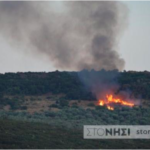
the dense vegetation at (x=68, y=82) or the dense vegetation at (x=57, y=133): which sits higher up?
the dense vegetation at (x=68, y=82)

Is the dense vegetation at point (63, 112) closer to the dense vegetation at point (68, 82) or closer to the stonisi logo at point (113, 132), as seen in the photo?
the dense vegetation at point (68, 82)

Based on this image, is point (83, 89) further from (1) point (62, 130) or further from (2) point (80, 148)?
(2) point (80, 148)

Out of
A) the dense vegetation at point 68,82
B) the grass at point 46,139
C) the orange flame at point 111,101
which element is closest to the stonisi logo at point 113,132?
the grass at point 46,139

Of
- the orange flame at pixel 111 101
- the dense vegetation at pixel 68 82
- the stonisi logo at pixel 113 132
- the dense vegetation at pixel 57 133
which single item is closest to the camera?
the dense vegetation at pixel 57 133

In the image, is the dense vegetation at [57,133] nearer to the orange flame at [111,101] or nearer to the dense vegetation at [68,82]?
the orange flame at [111,101]

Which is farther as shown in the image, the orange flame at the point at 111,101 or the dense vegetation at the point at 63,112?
the orange flame at the point at 111,101

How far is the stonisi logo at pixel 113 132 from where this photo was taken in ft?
138

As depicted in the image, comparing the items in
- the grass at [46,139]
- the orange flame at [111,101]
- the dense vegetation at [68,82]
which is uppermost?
the dense vegetation at [68,82]

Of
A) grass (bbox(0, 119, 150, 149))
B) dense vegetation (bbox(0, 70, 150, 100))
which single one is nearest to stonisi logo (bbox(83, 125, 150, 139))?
grass (bbox(0, 119, 150, 149))

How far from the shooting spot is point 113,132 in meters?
43.2

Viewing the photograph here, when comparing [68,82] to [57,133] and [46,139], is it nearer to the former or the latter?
[57,133]

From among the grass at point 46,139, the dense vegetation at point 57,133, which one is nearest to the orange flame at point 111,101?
the dense vegetation at point 57,133

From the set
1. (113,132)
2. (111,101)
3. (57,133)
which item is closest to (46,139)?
(57,133)

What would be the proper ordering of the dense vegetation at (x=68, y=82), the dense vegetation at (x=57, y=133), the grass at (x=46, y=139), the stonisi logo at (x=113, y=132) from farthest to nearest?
the dense vegetation at (x=68, y=82)
the stonisi logo at (x=113, y=132)
the dense vegetation at (x=57, y=133)
the grass at (x=46, y=139)
